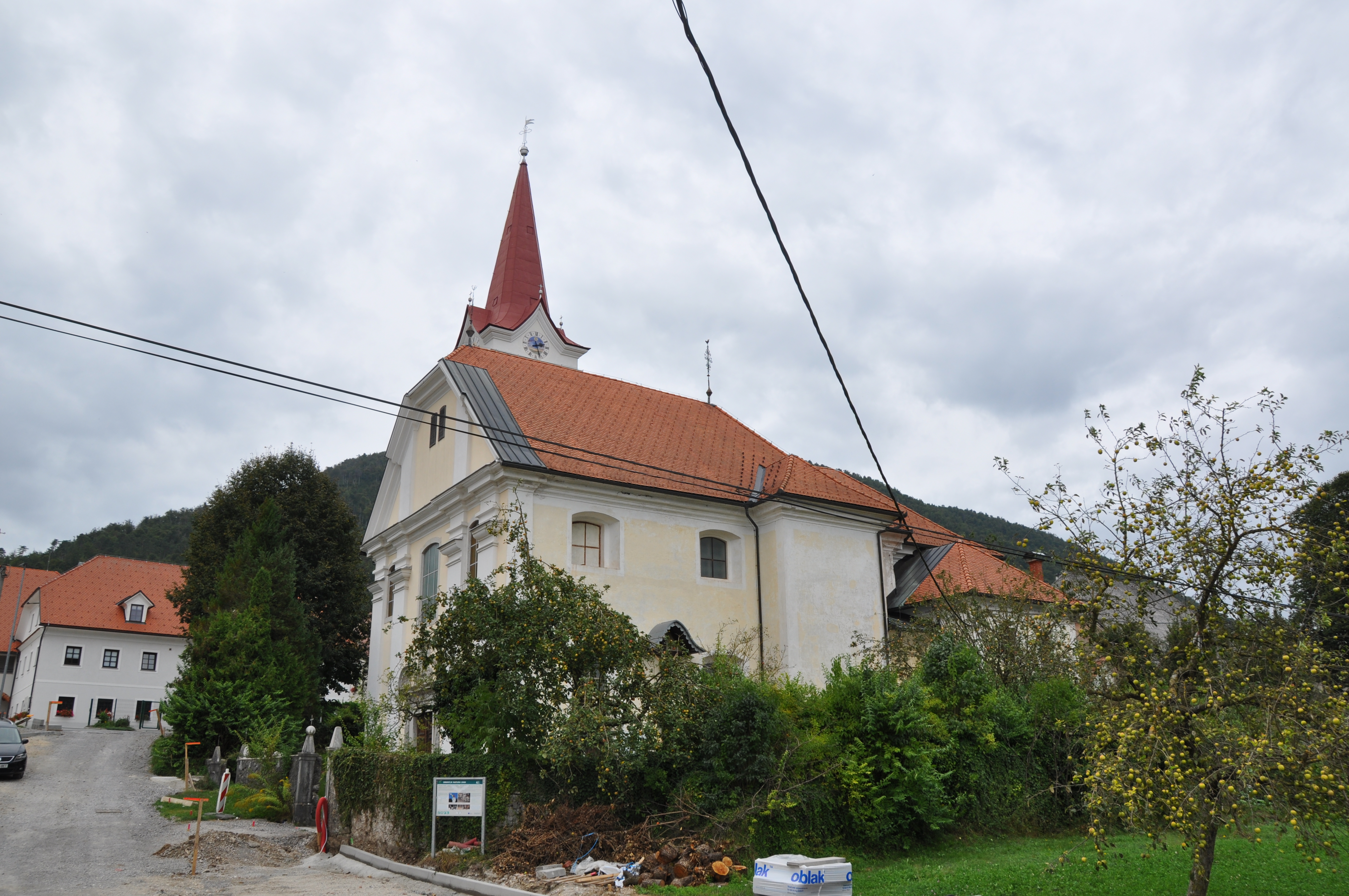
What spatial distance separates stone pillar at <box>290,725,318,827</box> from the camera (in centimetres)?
2138

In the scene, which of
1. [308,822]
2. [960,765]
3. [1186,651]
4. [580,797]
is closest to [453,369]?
[308,822]

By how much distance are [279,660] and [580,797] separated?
19690mm

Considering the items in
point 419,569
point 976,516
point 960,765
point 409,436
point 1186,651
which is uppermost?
point 976,516

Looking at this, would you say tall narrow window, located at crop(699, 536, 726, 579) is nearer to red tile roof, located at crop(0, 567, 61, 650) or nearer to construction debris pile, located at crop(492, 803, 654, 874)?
construction debris pile, located at crop(492, 803, 654, 874)

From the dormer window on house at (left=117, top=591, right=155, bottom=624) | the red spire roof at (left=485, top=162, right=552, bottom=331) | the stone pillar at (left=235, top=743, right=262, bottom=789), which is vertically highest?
the red spire roof at (left=485, top=162, right=552, bottom=331)

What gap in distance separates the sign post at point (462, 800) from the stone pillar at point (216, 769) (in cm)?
1520

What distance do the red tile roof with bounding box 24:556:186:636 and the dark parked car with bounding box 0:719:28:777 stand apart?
80.0 ft

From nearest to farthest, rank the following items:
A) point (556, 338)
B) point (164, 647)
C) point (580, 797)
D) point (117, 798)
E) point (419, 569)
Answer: point (580, 797), point (117, 798), point (419, 569), point (556, 338), point (164, 647)

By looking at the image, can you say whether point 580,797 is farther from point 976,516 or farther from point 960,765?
point 976,516

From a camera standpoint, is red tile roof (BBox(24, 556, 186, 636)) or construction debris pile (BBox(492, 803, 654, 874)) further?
red tile roof (BBox(24, 556, 186, 636))

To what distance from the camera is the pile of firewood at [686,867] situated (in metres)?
12.2

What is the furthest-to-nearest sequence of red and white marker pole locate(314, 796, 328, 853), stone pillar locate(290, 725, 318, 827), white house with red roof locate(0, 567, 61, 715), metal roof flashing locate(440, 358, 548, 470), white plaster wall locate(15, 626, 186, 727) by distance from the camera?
white house with red roof locate(0, 567, 61, 715), white plaster wall locate(15, 626, 186, 727), metal roof flashing locate(440, 358, 548, 470), stone pillar locate(290, 725, 318, 827), red and white marker pole locate(314, 796, 328, 853)

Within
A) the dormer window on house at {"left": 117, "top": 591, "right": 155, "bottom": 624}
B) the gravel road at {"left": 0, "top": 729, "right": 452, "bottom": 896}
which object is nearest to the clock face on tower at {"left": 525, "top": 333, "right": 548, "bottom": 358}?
the gravel road at {"left": 0, "top": 729, "right": 452, "bottom": 896}

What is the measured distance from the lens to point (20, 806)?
845 inches
